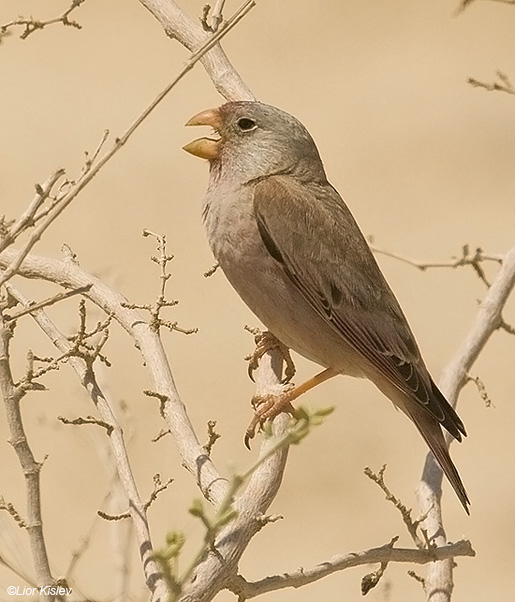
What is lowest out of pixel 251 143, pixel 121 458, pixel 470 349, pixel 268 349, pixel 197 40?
pixel 121 458

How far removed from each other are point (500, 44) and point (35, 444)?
24.4ft

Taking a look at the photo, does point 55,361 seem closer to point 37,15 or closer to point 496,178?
point 496,178

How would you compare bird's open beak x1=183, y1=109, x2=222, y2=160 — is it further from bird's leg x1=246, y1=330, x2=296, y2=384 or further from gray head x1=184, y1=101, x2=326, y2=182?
bird's leg x1=246, y1=330, x2=296, y2=384

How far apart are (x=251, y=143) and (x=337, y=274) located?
1.96 ft

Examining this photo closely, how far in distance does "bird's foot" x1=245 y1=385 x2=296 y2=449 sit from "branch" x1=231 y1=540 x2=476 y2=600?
939 millimetres

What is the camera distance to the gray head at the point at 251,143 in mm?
4984

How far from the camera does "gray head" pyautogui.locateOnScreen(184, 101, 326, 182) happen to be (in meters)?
4.98

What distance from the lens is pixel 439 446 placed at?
4574 mm

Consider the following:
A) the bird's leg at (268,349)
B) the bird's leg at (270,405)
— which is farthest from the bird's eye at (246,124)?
the bird's leg at (270,405)

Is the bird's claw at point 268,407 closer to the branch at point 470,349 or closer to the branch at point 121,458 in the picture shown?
the branch at point 470,349

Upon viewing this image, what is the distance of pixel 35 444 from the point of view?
880cm

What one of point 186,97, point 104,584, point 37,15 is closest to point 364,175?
point 186,97

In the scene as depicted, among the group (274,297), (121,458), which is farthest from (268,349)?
(121,458)

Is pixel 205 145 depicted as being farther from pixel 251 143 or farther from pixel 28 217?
pixel 28 217
